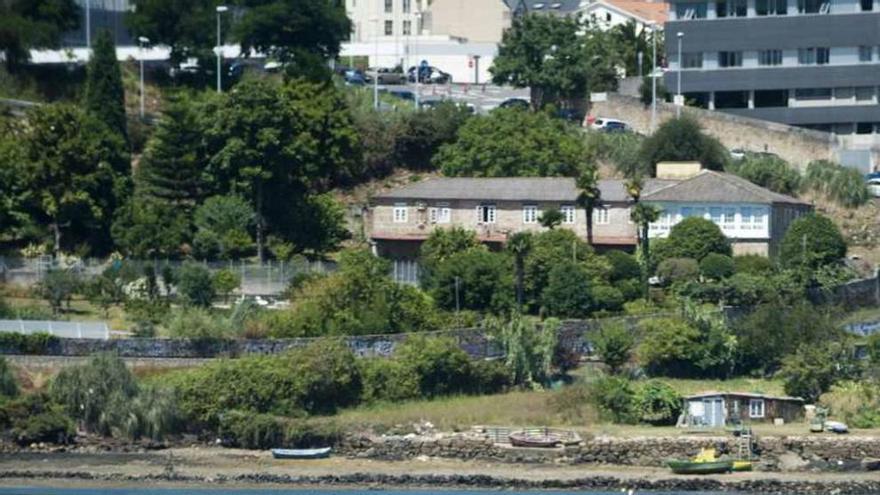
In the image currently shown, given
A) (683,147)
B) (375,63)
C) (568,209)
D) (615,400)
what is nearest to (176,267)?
(568,209)

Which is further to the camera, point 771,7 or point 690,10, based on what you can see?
point 690,10

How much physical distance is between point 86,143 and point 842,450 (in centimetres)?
2843

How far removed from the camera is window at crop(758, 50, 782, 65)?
104688 mm

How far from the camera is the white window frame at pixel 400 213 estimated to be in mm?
89875

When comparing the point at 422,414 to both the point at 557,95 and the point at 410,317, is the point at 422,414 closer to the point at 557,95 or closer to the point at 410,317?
the point at 410,317

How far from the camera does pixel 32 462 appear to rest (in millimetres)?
70062

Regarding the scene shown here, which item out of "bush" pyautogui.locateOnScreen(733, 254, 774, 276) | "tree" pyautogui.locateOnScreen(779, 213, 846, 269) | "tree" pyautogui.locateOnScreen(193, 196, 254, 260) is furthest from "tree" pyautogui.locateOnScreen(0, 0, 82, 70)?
"tree" pyautogui.locateOnScreen(779, 213, 846, 269)

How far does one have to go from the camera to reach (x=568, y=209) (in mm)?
→ 87812

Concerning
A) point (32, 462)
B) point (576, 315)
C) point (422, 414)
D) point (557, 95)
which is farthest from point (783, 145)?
point (32, 462)

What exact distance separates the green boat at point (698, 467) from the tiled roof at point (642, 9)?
6411cm

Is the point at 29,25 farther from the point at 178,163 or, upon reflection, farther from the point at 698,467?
the point at 698,467

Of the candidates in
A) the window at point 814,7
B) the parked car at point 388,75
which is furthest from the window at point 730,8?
the parked car at point 388,75

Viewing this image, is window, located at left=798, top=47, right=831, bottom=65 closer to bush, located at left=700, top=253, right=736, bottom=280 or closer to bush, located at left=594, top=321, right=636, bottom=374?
bush, located at left=700, top=253, right=736, bottom=280

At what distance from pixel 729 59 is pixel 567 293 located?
28043mm
